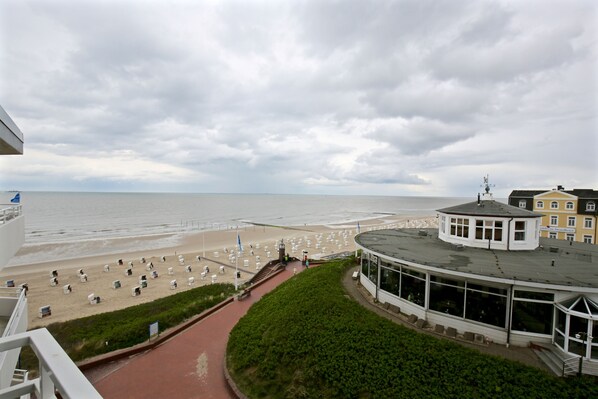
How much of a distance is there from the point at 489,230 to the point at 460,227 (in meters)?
1.27

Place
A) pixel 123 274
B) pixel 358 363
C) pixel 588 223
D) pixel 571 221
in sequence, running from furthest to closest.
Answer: pixel 571 221 → pixel 588 223 → pixel 123 274 → pixel 358 363

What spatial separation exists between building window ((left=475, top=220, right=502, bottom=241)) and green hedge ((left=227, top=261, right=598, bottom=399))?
7.09 m

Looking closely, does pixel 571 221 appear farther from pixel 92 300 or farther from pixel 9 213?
pixel 92 300

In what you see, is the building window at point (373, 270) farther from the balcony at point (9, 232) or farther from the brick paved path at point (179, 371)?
the balcony at point (9, 232)

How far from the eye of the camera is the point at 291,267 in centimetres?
2616

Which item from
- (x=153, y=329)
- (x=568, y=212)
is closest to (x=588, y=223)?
(x=568, y=212)

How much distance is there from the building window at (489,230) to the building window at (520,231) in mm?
660

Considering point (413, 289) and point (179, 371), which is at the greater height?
point (413, 289)

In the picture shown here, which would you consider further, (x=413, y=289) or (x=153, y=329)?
(x=153, y=329)

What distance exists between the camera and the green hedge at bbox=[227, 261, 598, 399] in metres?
8.05

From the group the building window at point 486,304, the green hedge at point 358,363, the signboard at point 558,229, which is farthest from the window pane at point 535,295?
the signboard at point 558,229

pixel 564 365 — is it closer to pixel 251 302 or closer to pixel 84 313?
pixel 251 302

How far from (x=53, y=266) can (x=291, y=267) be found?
26877 millimetres

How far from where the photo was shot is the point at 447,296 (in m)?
11.0
